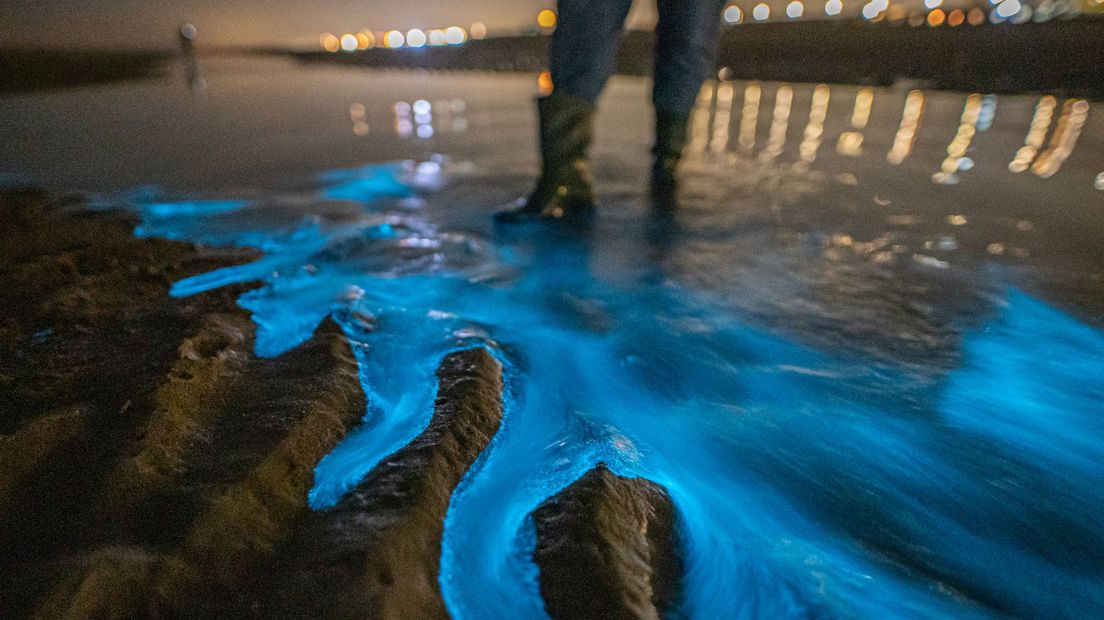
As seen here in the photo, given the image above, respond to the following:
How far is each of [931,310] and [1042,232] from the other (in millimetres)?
1850

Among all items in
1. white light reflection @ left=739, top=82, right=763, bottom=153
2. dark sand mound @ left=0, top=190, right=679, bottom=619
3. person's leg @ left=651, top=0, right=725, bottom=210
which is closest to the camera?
dark sand mound @ left=0, top=190, right=679, bottom=619

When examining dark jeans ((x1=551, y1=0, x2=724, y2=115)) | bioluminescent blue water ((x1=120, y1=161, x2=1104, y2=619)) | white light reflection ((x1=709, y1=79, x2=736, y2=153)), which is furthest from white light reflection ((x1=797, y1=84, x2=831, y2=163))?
bioluminescent blue water ((x1=120, y1=161, x2=1104, y2=619))

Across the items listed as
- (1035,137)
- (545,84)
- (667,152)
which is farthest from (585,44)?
(545,84)

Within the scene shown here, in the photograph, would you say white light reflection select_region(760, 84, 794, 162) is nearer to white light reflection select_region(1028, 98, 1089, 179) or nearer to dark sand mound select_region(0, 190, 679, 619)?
white light reflection select_region(1028, 98, 1089, 179)

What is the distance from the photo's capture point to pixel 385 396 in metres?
1.75

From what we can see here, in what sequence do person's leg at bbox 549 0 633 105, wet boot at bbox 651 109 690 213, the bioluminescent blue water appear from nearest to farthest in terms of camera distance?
the bioluminescent blue water → person's leg at bbox 549 0 633 105 → wet boot at bbox 651 109 690 213

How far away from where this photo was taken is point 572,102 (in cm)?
390

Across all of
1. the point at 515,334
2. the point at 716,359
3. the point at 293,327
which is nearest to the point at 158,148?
the point at 293,327

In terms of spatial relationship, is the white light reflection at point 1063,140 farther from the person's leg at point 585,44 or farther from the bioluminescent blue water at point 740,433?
the person's leg at point 585,44

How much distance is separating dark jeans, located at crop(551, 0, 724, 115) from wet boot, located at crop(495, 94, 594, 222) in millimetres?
132

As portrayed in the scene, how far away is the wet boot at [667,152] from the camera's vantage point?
4.74 metres

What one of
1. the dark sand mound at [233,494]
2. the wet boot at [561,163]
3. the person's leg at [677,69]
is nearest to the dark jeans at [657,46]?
the person's leg at [677,69]

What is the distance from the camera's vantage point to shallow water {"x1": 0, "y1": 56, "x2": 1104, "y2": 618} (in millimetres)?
1276

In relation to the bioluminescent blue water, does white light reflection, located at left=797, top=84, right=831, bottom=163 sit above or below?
above
